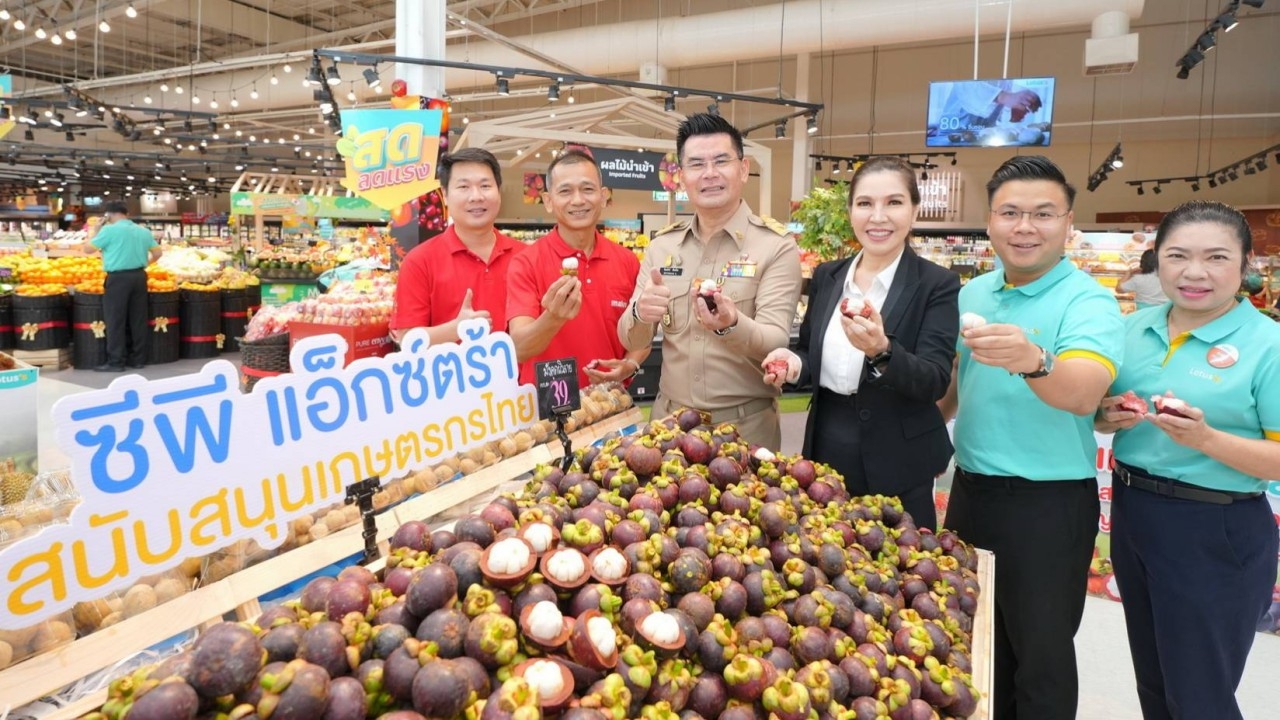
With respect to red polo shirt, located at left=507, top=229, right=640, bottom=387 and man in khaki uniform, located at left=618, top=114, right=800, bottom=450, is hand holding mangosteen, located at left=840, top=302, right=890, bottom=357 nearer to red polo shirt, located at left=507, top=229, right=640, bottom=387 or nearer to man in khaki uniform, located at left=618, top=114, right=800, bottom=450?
man in khaki uniform, located at left=618, top=114, right=800, bottom=450

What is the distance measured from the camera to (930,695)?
1.32 meters

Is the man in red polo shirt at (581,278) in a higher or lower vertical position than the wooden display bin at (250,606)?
higher

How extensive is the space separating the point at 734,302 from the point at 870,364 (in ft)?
1.80

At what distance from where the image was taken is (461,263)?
3023mm

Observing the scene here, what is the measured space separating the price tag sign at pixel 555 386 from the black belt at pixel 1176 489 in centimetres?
148

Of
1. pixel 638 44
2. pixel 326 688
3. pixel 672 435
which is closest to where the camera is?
pixel 326 688

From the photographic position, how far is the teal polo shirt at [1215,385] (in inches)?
70.9

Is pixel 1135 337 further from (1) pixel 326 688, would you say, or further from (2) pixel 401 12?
(2) pixel 401 12

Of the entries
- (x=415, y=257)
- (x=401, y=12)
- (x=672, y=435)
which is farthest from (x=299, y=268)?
(x=672, y=435)

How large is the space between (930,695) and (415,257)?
2.40m

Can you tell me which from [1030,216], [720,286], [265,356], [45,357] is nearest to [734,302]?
[720,286]

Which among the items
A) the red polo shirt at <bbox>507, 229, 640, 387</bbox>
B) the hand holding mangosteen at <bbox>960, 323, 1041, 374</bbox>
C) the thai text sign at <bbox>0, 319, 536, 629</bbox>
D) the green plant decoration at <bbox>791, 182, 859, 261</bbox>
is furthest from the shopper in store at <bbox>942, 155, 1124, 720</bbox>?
the green plant decoration at <bbox>791, 182, 859, 261</bbox>

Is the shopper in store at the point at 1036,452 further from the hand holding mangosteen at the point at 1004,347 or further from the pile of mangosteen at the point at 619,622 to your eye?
the pile of mangosteen at the point at 619,622

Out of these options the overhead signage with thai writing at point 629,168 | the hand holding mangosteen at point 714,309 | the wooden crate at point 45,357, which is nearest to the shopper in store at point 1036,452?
the hand holding mangosteen at point 714,309
